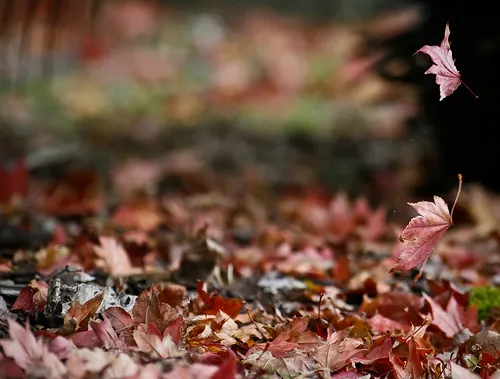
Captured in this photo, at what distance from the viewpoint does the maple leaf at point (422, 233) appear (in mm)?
1756

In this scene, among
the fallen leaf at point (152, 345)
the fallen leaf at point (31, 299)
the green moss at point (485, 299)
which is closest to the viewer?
the fallen leaf at point (152, 345)

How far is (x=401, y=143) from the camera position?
15.5 feet

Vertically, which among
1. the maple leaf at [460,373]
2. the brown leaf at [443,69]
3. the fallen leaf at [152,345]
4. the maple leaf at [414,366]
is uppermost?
the brown leaf at [443,69]

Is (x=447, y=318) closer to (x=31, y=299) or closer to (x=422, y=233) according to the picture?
(x=422, y=233)

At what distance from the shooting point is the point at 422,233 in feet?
5.81

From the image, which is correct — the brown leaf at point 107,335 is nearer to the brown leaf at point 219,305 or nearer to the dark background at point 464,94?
the brown leaf at point 219,305

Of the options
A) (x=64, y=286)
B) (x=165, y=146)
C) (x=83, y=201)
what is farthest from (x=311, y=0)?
(x=64, y=286)

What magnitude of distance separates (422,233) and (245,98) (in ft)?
16.2

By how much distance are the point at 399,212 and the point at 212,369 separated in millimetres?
2327

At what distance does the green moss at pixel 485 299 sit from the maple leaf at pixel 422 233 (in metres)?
0.53

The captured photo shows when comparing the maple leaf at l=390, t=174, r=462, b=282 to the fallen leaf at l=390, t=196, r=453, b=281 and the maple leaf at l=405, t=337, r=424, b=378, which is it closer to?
the fallen leaf at l=390, t=196, r=453, b=281

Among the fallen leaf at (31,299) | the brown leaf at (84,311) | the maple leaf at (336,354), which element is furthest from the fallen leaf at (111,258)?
the maple leaf at (336,354)

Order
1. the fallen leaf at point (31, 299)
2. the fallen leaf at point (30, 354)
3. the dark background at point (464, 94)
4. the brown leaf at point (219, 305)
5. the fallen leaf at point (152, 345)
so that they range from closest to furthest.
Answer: the fallen leaf at point (30, 354)
the fallen leaf at point (152, 345)
the fallen leaf at point (31, 299)
the brown leaf at point (219, 305)
the dark background at point (464, 94)

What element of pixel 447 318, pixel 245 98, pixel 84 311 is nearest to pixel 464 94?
pixel 447 318
